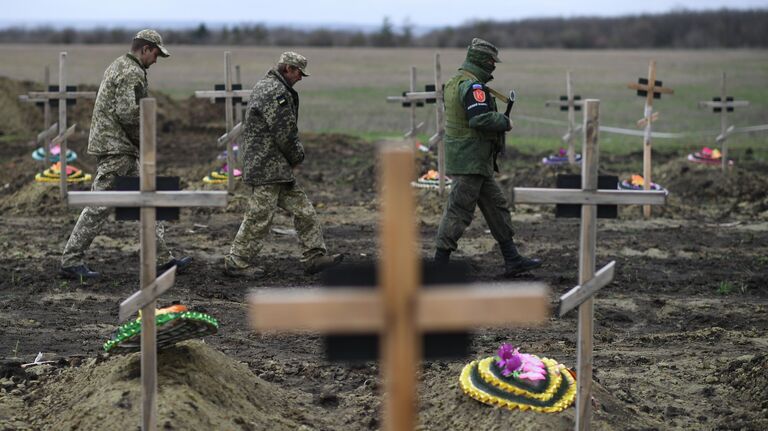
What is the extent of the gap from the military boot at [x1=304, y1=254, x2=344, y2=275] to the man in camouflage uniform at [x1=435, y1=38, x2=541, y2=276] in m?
1.09

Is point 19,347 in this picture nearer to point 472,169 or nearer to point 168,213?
point 168,213

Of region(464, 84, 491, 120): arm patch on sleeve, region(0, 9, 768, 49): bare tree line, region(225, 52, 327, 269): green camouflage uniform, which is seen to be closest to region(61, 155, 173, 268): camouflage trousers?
region(225, 52, 327, 269): green camouflage uniform

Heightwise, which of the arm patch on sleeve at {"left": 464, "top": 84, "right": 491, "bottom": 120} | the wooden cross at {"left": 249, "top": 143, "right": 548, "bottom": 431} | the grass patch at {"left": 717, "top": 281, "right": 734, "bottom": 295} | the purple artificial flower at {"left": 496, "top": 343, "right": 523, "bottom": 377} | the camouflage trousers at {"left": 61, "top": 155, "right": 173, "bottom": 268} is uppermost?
the arm patch on sleeve at {"left": 464, "top": 84, "right": 491, "bottom": 120}

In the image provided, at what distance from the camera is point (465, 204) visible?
415 inches

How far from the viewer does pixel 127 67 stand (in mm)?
10164

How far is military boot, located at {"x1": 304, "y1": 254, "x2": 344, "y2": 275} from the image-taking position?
1105 centimetres

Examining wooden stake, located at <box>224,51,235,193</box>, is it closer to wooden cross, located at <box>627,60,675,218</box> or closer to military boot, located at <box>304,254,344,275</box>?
military boot, located at <box>304,254,344,275</box>

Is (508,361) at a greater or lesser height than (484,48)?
lesser

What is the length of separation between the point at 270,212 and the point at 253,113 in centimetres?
93

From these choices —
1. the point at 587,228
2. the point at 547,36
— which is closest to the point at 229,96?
the point at 587,228

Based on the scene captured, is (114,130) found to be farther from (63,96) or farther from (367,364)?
(63,96)

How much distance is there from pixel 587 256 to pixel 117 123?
5542 mm

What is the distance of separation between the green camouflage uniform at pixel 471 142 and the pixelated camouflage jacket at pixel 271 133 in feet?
4.65

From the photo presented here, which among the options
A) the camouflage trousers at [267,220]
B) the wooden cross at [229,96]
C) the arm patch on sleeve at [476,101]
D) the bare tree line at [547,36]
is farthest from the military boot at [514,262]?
the bare tree line at [547,36]
